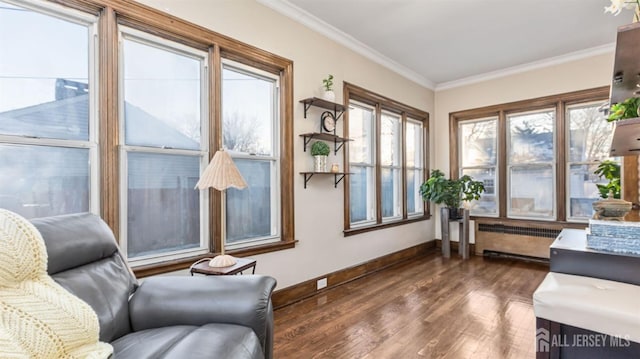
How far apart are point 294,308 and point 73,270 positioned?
1765 mm

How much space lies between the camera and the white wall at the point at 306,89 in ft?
7.95

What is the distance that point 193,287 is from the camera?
145 cm

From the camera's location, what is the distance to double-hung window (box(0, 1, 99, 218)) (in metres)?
1.61

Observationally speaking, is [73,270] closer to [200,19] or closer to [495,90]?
[200,19]

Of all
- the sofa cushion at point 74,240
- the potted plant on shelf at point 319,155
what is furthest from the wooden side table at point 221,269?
the potted plant on shelf at point 319,155

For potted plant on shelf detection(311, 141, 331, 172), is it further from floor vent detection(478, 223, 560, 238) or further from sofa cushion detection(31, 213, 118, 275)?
floor vent detection(478, 223, 560, 238)

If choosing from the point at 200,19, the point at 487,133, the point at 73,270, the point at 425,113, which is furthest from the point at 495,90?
the point at 73,270

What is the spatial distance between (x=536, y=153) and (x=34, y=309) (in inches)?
210

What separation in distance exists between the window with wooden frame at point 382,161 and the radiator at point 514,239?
0.90 metres

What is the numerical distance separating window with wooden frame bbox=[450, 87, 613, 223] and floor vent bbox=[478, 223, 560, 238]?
0.54 feet

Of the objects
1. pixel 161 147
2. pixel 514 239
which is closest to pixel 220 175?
pixel 161 147

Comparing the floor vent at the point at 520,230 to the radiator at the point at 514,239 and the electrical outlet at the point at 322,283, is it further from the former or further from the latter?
the electrical outlet at the point at 322,283

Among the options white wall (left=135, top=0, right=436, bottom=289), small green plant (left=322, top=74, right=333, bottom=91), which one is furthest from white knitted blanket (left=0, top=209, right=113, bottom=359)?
small green plant (left=322, top=74, right=333, bottom=91)

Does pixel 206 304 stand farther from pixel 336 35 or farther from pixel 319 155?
pixel 336 35
